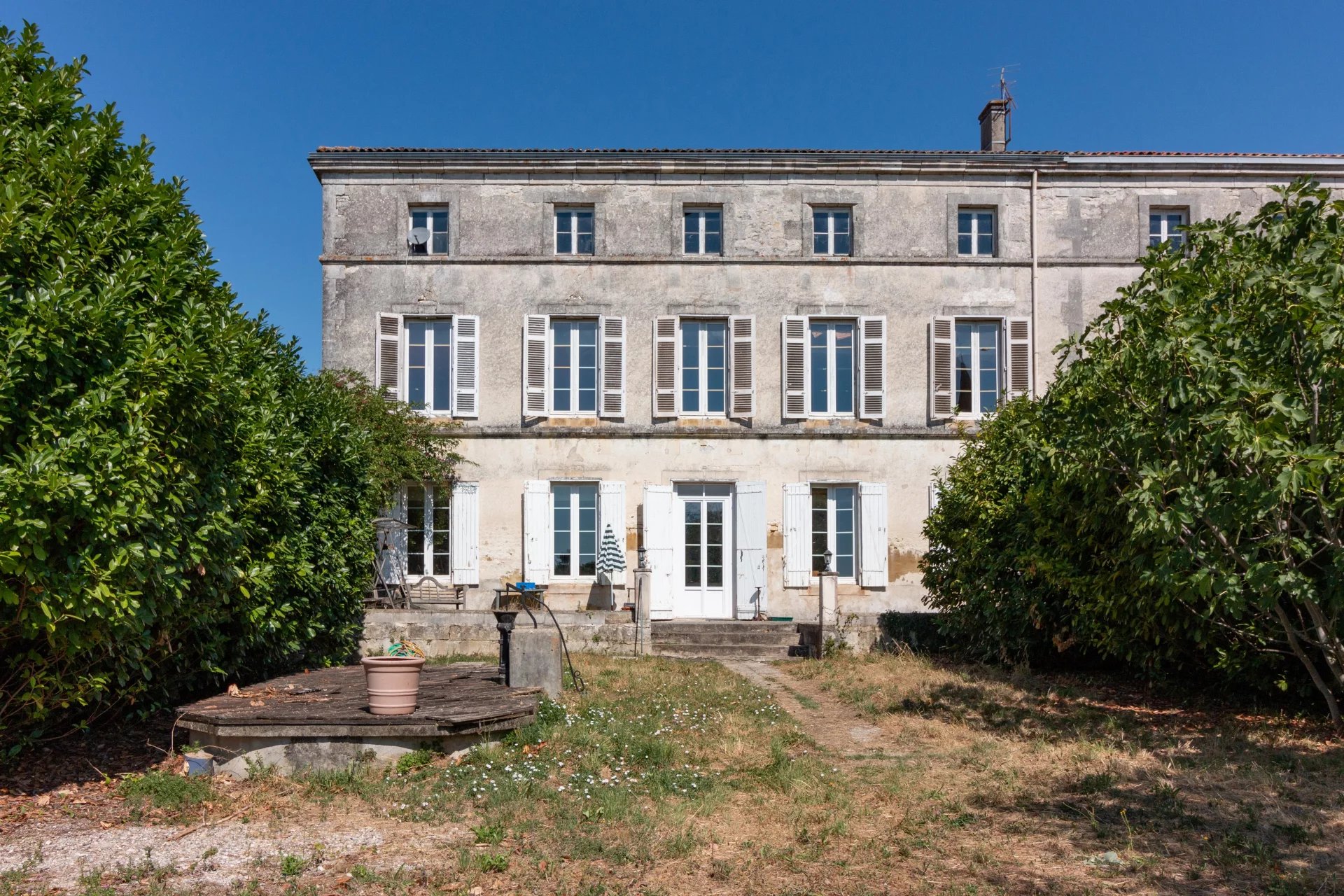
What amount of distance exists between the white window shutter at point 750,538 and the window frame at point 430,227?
6046 mm

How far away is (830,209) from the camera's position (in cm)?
1544

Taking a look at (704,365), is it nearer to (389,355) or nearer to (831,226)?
(831,226)

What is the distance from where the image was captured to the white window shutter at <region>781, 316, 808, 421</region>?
1508cm

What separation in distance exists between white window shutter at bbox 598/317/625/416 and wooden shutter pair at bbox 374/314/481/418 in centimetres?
196

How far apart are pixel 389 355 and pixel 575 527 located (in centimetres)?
399

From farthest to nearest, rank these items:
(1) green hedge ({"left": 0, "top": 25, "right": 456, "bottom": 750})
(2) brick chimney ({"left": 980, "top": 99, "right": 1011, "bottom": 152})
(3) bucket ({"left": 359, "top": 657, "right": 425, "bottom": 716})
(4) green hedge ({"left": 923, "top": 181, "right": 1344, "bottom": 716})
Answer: (2) brick chimney ({"left": 980, "top": 99, "right": 1011, "bottom": 152}), (3) bucket ({"left": 359, "top": 657, "right": 425, "bottom": 716}), (4) green hedge ({"left": 923, "top": 181, "right": 1344, "bottom": 716}), (1) green hedge ({"left": 0, "top": 25, "right": 456, "bottom": 750})

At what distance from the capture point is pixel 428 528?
14.9 meters

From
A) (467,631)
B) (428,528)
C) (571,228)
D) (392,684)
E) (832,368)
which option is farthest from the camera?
(571,228)

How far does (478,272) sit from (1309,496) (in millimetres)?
11838

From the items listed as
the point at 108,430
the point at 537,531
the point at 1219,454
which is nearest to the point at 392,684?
the point at 108,430

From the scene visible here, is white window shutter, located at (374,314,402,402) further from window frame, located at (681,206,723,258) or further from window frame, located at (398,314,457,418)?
window frame, located at (681,206,723,258)

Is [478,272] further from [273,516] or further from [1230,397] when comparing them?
[1230,397]

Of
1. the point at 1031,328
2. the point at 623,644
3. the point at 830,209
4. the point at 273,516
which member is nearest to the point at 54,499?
the point at 273,516

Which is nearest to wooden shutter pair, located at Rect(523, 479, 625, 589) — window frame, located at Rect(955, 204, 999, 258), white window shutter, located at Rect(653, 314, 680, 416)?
white window shutter, located at Rect(653, 314, 680, 416)
